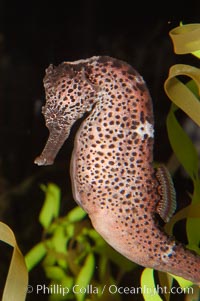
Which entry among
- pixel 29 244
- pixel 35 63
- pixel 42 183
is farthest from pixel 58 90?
pixel 29 244

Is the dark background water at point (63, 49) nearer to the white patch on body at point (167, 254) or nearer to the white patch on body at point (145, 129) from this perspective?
the white patch on body at point (145, 129)

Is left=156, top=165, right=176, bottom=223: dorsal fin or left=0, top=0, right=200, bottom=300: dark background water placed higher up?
left=0, top=0, right=200, bottom=300: dark background water

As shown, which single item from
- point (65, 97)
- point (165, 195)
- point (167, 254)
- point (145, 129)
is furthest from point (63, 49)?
point (167, 254)

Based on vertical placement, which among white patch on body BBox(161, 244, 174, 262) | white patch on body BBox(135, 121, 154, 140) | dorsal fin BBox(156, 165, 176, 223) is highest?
white patch on body BBox(135, 121, 154, 140)

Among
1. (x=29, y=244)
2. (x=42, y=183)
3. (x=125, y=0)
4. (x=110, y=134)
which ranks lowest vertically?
(x=29, y=244)

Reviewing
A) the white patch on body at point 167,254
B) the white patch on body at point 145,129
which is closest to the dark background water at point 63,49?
the white patch on body at point 145,129

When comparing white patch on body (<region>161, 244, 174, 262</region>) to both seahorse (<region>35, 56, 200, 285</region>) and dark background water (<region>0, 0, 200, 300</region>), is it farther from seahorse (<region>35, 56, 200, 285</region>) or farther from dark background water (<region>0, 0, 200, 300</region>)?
dark background water (<region>0, 0, 200, 300</region>)

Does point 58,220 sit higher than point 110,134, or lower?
lower

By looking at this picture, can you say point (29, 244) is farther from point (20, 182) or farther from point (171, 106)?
point (171, 106)

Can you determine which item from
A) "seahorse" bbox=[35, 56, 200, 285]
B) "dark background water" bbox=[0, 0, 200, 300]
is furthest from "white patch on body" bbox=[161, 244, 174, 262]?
"dark background water" bbox=[0, 0, 200, 300]
